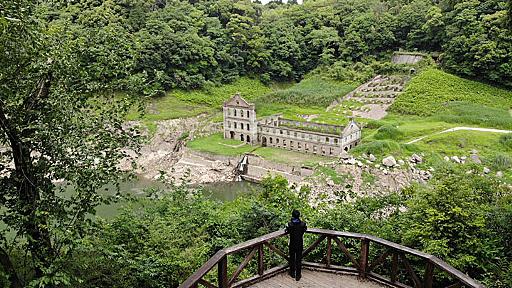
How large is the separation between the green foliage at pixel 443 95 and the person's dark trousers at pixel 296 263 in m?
Answer: 32.2

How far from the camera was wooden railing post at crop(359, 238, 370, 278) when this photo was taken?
612 centimetres

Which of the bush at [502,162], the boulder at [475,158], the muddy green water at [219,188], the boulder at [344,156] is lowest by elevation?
the muddy green water at [219,188]

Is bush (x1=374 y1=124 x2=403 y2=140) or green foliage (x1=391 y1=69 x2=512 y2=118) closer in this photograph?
bush (x1=374 y1=124 x2=403 y2=140)

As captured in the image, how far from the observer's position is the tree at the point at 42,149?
5.65 metres

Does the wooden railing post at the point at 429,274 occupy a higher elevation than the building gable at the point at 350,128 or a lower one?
higher

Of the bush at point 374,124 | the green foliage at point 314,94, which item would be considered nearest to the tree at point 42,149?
the bush at point 374,124

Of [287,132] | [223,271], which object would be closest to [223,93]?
[287,132]

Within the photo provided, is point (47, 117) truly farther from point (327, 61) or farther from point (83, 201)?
point (327, 61)

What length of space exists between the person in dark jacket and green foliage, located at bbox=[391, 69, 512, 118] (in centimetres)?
3222

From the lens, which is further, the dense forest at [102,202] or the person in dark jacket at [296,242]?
the person in dark jacket at [296,242]

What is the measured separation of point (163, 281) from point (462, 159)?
76.0ft

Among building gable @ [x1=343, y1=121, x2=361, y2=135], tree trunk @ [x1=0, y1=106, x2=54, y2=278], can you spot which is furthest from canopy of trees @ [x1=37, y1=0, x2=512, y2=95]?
tree trunk @ [x1=0, y1=106, x2=54, y2=278]

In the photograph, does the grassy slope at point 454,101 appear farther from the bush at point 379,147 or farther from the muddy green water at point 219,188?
the muddy green water at point 219,188

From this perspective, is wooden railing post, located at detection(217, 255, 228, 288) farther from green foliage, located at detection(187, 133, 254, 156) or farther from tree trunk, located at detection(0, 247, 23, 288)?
green foliage, located at detection(187, 133, 254, 156)
